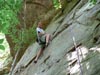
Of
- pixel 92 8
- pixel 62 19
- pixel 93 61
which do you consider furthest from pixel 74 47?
pixel 62 19

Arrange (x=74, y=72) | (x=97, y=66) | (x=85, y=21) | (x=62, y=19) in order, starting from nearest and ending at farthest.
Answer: (x=97, y=66) < (x=74, y=72) < (x=85, y=21) < (x=62, y=19)

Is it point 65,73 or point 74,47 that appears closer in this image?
point 65,73

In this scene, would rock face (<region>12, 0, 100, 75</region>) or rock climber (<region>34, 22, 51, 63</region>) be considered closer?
rock face (<region>12, 0, 100, 75</region>)

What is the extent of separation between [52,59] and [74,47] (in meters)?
0.93

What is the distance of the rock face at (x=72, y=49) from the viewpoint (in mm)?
6199

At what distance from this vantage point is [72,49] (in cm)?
722

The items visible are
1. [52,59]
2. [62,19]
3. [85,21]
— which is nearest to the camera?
[52,59]

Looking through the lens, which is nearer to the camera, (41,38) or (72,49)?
(72,49)

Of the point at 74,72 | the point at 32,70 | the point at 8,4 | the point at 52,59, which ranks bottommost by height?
the point at 32,70

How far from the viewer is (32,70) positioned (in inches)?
347

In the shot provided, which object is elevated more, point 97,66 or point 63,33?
point 97,66

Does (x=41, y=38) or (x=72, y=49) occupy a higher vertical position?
(x=72, y=49)

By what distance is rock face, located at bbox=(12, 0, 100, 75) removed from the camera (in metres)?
6.20

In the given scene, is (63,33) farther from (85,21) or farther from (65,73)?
(65,73)
